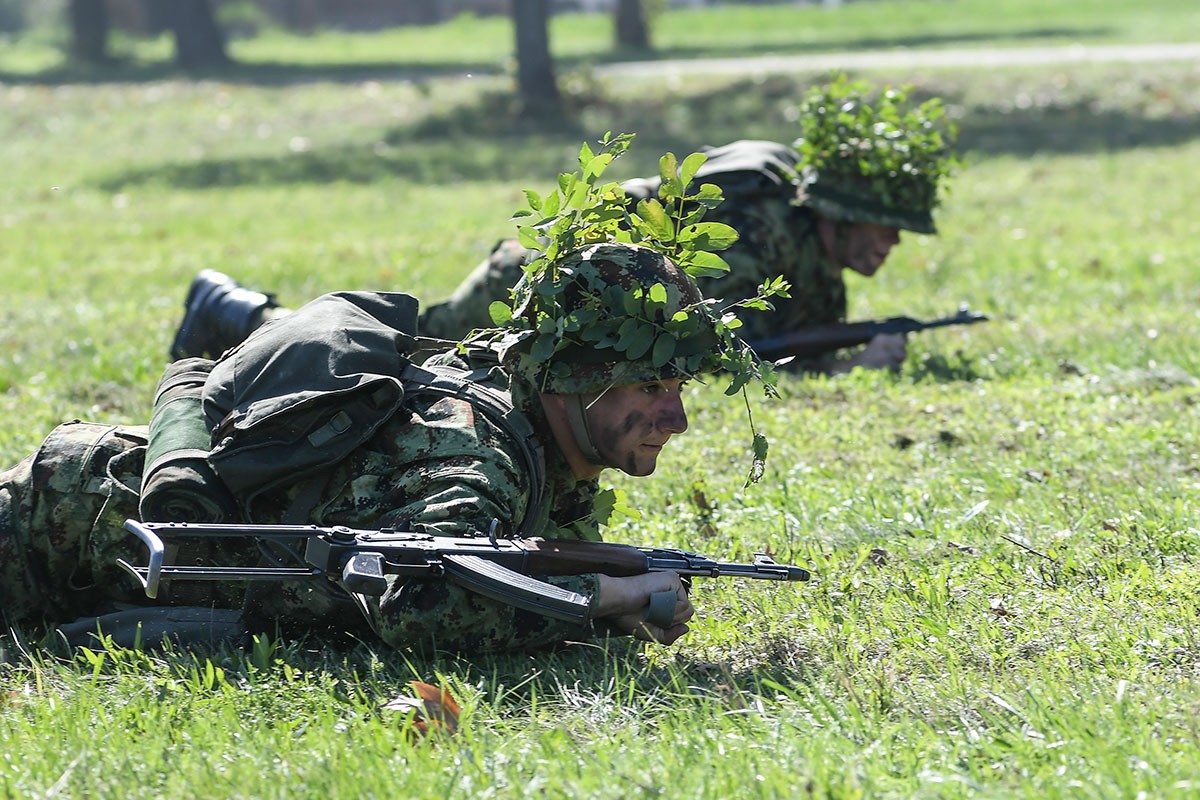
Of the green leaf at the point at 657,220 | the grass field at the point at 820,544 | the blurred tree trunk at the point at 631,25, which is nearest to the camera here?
the grass field at the point at 820,544

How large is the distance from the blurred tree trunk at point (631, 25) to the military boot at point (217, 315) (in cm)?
2348

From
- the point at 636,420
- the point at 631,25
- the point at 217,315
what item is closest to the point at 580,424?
the point at 636,420

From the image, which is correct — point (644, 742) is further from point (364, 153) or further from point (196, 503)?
point (364, 153)

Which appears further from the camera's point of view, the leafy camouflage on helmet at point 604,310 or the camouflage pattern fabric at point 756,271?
the camouflage pattern fabric at point 756,271

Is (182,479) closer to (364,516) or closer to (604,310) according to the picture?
(364,516)

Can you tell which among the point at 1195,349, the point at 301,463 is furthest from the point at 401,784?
the point at 1195,349

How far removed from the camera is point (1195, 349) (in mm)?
7387

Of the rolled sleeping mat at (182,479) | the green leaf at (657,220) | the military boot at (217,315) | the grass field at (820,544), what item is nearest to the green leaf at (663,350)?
the green leaf at (657,220)

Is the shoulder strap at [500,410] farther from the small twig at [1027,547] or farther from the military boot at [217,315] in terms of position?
the military boot at [217,315]

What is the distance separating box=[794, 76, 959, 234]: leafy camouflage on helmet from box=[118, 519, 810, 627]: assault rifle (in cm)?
356

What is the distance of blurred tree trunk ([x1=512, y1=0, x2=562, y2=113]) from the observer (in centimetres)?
1970

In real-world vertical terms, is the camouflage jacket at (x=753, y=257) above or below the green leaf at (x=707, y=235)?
below

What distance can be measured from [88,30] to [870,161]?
88.8ft

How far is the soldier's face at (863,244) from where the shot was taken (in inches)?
290
